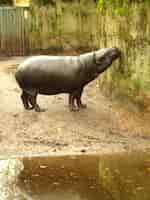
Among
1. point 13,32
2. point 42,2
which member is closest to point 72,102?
point 42,2

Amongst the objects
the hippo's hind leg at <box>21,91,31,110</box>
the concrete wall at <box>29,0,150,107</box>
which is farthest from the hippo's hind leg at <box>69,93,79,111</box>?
the concrete wall at <box>29,0,150,107</box>

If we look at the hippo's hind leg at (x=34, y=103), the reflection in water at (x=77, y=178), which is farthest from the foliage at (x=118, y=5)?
the reflection in water at (x=77, y=178)

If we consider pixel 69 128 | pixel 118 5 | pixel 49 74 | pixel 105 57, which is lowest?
pixel 69 128

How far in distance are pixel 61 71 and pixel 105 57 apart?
3.16 feet

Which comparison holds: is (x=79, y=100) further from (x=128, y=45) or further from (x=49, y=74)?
(x=128, y=45)

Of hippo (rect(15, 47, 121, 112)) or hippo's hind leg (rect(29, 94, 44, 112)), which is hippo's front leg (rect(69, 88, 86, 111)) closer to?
hippo (rect(15, 47, 121, 112))

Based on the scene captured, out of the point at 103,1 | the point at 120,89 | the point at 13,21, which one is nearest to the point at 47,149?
the point at 120,89

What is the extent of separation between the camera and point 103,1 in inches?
532

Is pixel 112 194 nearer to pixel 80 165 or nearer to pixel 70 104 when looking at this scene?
pixel 80 165

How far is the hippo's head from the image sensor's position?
12.2 meters

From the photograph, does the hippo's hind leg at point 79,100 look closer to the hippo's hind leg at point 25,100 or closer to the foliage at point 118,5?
the hippo's hind leg at point 25,100

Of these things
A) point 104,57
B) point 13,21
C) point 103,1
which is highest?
point 103,1

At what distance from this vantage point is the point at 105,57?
12.2 m

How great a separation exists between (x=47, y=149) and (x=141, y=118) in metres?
2.32
